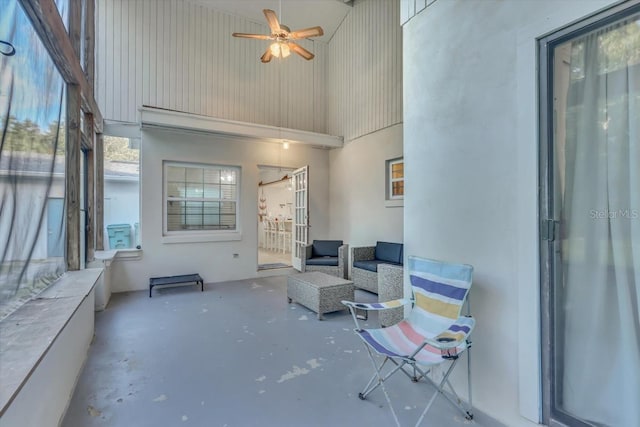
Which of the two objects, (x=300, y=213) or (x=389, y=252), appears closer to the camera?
(x=389, y=252)

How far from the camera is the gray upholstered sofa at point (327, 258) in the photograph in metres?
5.00

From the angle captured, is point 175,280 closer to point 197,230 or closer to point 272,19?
point 197,230

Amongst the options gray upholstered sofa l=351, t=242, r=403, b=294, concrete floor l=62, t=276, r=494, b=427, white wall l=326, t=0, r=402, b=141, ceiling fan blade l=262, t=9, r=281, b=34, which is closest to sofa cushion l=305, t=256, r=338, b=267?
gray upholstered sofa l=351, t=242, r=403, b=294

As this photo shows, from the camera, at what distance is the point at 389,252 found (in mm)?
4746

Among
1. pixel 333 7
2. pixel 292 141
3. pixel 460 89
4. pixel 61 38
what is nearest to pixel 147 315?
pixel 61 38

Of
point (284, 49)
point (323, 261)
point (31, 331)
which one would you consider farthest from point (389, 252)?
point (31, 331)

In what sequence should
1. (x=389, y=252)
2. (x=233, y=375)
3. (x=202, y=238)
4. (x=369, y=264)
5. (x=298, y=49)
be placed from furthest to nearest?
(x=202, y=238) < (x=389, y=252) < (x=369, y=264) < (x=298, y=49) < (x=233, y=375)

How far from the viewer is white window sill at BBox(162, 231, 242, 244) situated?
5090 mm

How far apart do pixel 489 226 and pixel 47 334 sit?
7.92 ft

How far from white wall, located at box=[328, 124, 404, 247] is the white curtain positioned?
10.7 feet

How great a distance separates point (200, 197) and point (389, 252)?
344 centimetres

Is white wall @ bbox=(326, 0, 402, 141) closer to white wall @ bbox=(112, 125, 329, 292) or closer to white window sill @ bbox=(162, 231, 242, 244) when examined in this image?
white wall @ bbox=(112, 125, 329, 292)

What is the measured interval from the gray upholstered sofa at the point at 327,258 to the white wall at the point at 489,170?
9.15ft

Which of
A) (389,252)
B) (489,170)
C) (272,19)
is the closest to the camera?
(489,170)
